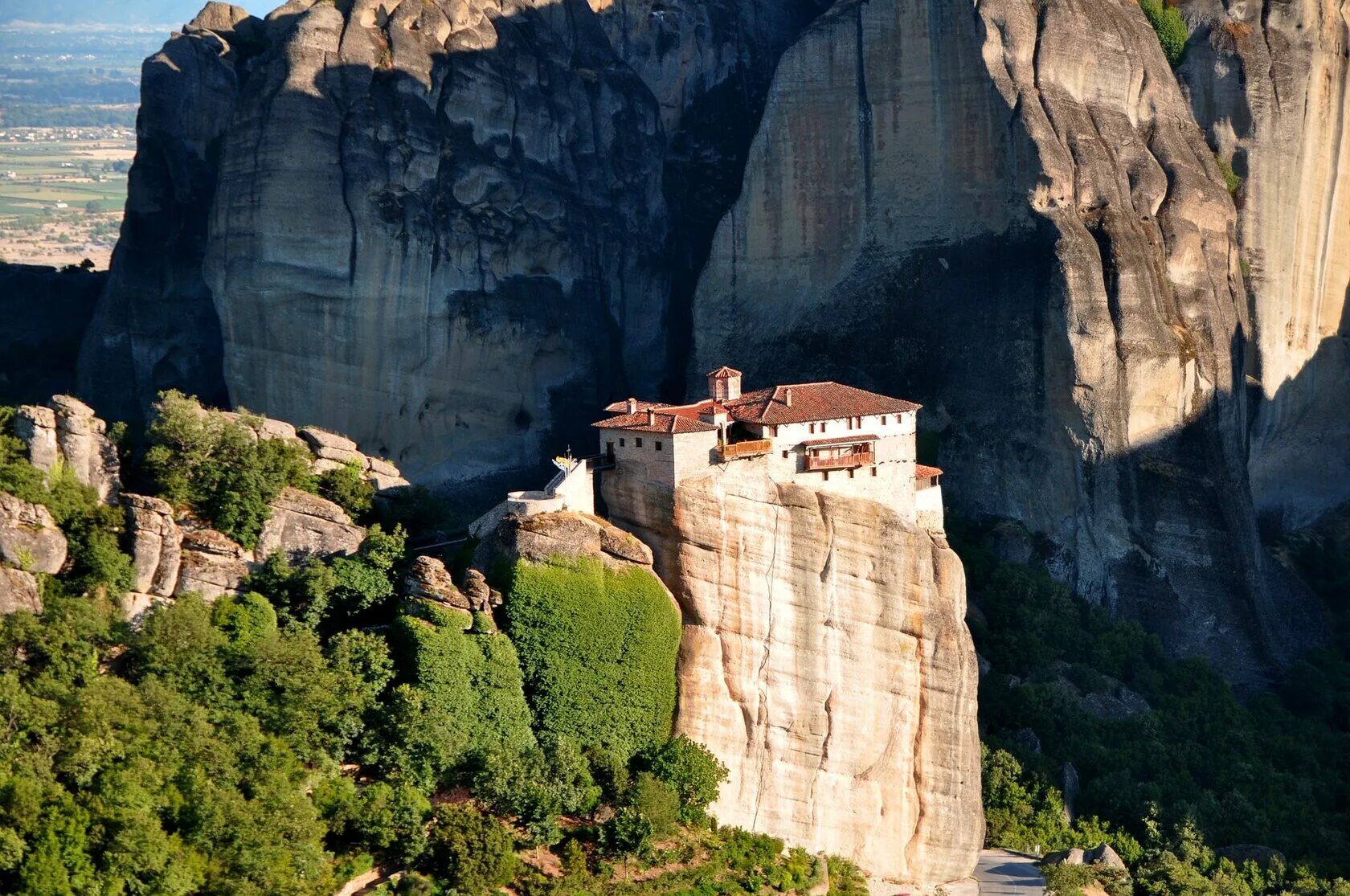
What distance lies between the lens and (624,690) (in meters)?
43.7

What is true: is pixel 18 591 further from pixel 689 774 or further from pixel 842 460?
pixel 842 460

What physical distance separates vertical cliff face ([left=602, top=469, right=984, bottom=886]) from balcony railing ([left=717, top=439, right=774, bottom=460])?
1.57ft

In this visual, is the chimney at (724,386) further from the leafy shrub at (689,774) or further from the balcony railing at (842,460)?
the leafy shrub at (689,774)

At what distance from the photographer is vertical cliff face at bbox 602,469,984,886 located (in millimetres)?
44406

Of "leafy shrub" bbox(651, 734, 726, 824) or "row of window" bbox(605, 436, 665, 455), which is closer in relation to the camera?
"leafy shrub" bbox(651, 734, 726, 824)

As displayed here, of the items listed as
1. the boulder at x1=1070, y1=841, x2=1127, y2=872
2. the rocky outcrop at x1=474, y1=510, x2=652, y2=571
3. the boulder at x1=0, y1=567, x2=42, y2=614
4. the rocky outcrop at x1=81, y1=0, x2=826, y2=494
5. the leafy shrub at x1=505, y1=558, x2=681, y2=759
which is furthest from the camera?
the rocky outcrop at x1=81, y1=0, x2=826, y2=494

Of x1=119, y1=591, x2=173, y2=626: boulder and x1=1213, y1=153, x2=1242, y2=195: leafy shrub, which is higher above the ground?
x1=1213, y1=153, x2=1242, y2=195: leafy shrub

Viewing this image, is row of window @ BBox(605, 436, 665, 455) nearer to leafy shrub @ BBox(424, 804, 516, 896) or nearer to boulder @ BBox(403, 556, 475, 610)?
boulder @ BBox(403, 556, 475, 610)

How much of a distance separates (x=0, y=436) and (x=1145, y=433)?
29874 millimetres

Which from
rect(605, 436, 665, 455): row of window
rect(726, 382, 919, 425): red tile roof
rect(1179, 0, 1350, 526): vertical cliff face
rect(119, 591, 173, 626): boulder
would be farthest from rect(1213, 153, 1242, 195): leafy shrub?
rect(119, 591, 173, 626): boulder

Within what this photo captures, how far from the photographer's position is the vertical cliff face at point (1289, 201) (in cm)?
6888

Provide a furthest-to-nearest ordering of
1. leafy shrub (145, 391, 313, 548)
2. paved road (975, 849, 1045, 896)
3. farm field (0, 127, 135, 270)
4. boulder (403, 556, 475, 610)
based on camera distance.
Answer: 1. farm field (0, 127, 135, 270)
2. paved road (975, 849, 1045, 896)
3. leafy shrub (145, 391, 313, 548)
4. boulder (403, 556, 475, 610)

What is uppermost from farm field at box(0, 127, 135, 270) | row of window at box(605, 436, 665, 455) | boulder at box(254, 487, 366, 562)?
farm field at box(0, 127, 135, 270)

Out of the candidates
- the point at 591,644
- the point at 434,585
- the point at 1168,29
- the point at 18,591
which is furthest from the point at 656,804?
the point at 1168,29
